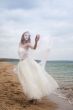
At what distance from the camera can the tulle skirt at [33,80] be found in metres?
8.22

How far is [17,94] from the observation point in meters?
10.0

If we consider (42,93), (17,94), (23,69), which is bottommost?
(17,94)

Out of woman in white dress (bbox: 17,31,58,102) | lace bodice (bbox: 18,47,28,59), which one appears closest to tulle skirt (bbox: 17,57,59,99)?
woman in white dress (bbox: 17,31,58,102)

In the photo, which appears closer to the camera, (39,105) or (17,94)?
(39,105)

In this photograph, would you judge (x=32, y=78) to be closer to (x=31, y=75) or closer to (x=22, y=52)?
(x=31, y=75)

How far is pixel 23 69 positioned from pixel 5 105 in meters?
1.15

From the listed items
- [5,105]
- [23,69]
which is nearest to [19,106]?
[5,105]

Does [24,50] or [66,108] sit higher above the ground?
[24,50]

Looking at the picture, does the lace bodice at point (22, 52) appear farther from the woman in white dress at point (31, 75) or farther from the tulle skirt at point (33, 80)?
the tulle skirt at point (33, 80)

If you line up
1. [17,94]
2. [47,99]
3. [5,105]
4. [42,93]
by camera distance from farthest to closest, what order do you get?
[17,94], [47,99], [42,93], [5,105]

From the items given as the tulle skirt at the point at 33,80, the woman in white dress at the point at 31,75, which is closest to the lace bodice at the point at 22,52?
the woman in white dress at the point at 31,75

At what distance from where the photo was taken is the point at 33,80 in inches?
327

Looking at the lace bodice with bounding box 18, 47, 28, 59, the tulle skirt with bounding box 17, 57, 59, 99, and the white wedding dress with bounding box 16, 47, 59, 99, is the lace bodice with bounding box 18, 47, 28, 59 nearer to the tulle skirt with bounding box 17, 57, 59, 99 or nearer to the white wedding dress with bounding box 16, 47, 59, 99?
the white wedding dress with bounding box 16, 47, 59, 99

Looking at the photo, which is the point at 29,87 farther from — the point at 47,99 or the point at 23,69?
the point at 47,99
